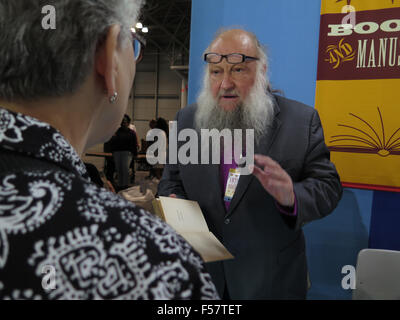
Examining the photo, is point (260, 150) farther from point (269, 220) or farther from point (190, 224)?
point (190, 224)

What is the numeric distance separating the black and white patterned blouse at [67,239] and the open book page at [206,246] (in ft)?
2.31

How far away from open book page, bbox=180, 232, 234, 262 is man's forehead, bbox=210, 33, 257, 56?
3.23 feet

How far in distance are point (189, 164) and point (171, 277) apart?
1387 millimetres

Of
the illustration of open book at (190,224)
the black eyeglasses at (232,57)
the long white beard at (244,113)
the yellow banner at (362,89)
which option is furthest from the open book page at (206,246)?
the yellow banner at (362,89)

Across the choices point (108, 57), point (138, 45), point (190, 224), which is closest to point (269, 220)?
point (190, 224)

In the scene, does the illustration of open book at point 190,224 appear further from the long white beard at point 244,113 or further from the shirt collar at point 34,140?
the shirt collar at point 34,140

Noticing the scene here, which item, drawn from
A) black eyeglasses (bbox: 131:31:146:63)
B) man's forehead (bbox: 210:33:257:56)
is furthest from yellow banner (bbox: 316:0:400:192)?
black eyeglasses (bbox: 131:31:146:63)

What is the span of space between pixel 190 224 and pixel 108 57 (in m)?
0.98

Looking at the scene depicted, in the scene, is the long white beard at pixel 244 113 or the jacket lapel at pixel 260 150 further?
the long white beard at pixel 244 113

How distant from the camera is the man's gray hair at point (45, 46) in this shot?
56cm

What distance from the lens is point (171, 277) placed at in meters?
0.49

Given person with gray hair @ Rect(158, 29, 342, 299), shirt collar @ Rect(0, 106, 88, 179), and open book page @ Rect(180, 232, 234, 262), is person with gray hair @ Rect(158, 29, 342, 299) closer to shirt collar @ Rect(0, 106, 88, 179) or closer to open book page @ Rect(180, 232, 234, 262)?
open book page @ Rect(180, 232, 234, 262)

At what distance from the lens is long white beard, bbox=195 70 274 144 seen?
6.01 feet

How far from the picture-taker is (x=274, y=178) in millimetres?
1421
